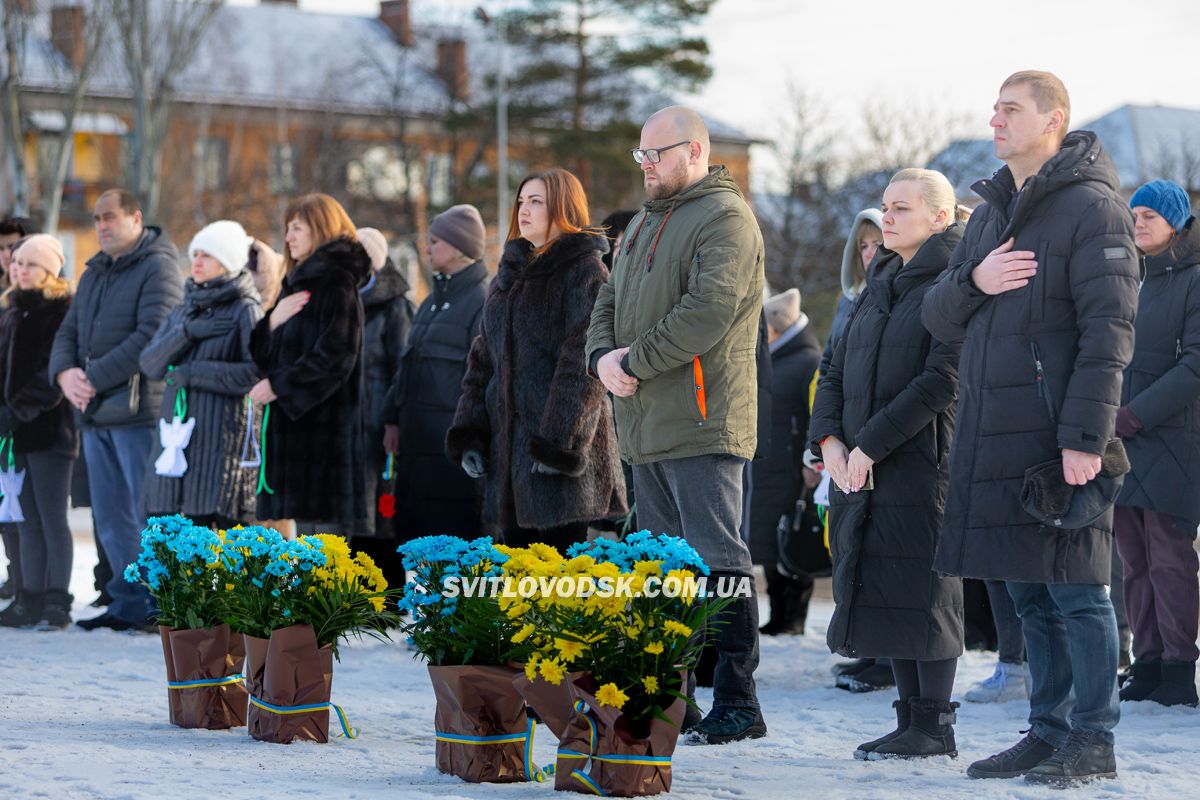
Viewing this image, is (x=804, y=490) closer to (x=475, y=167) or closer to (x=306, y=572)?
(x=306, y=572)

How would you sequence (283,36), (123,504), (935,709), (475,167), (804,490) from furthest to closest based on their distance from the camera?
(283,36) → (475,167) → (123,504) → (804,490) → (935,709)

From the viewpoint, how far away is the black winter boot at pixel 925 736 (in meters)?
5.27

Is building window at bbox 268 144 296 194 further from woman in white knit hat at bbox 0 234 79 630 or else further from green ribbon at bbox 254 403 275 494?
green ribbon at bbox 254 403 275 494

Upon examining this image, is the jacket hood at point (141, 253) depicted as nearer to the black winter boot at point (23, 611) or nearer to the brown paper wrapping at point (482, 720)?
the black winter boot at point (23, 611)

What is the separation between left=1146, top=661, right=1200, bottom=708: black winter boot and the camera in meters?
6.39

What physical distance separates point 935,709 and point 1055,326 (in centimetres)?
134

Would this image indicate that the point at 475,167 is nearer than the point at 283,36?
Yes

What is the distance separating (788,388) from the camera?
28.1 ft

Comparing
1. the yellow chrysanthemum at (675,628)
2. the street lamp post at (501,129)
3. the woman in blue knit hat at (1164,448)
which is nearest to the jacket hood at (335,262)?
the woman in blue knit hat at (1164,448)

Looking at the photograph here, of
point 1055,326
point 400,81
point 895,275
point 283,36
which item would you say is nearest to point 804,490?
point 895,275

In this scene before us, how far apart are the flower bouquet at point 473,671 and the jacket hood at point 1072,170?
1969mm

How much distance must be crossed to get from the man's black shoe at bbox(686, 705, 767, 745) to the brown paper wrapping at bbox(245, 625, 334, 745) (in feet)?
4.15

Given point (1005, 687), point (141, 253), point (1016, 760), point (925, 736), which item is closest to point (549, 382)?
point (925, 736)

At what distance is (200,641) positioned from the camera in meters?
5.68
